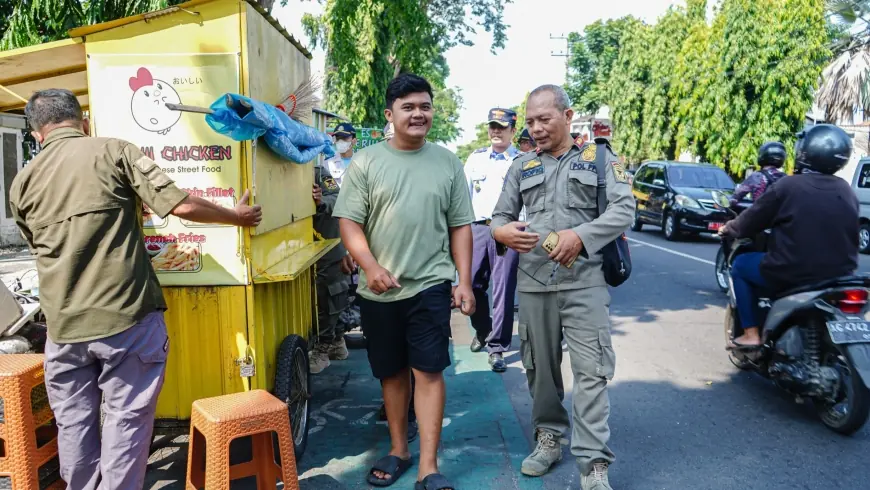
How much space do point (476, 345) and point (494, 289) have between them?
686 mm

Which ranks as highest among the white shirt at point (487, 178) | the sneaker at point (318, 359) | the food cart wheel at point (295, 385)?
the white shirt at point (487, 178)

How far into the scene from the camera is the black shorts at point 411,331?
10.8 ft

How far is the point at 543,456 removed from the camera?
3.55 meters

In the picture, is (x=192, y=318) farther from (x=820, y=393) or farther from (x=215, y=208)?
(x=820, y=393)

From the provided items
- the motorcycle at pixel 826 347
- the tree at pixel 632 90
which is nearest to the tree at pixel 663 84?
the tree at pixel 632 90

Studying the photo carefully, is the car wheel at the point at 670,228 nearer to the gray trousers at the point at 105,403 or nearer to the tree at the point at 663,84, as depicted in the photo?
the gray trousers at the point at 105,403

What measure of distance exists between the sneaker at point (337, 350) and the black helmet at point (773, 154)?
413cm

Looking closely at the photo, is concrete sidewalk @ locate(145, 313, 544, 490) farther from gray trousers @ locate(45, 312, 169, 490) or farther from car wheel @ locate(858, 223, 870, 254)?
car wheel @ locate(858, 223, 870, 254)

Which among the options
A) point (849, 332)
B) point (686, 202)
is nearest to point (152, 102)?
point (849, 332)

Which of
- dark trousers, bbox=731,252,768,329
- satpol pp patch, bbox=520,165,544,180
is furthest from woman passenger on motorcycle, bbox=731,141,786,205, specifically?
satpol pp patch, bbox=520,165,544,180

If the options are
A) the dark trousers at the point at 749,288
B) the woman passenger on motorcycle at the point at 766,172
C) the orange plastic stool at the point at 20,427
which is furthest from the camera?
the woman passenger on motorcycle at the point at 766,172

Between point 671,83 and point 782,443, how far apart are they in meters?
23.4

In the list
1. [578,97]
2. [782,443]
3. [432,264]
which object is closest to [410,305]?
[432,264]

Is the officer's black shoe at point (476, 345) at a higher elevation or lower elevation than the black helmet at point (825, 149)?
lower
